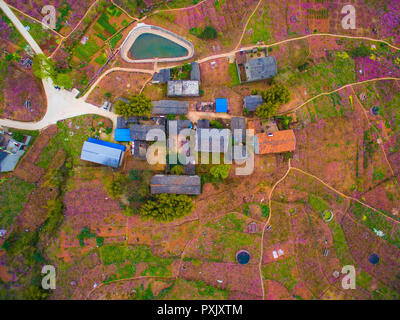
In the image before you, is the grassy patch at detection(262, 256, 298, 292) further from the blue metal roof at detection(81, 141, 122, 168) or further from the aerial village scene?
the blue metal roof at detection(81, 141, 122, 168)

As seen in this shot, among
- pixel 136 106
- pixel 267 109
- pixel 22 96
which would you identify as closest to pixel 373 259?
pixel 267 109

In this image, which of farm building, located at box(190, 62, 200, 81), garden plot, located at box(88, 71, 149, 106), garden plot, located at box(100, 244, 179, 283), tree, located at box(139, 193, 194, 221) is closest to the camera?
tree, located at box(139, 193, 194, 221)

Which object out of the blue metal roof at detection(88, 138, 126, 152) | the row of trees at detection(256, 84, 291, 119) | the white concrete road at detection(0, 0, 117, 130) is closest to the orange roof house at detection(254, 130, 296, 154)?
the row of trees at detection(256, 84, 291, 119)

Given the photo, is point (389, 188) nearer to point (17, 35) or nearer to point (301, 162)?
point (301, 162)

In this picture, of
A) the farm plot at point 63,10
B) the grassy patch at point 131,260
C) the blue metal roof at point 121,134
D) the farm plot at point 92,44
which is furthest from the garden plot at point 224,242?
the farm plot at point 63,10

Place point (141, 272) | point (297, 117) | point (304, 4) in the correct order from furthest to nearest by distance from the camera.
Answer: point (304, 4) → point (297, 117) → point (141, 272)

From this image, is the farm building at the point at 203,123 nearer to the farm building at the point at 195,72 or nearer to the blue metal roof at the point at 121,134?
the farm building at the point at 195,72

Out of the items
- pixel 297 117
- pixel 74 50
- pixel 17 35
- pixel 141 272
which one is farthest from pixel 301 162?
pixel 17 35
